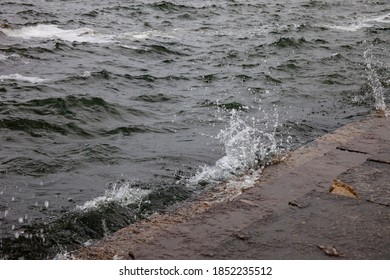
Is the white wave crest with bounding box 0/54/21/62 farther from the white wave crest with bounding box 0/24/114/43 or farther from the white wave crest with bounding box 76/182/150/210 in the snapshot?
the white wave crest with bounding box 76/182/150/210

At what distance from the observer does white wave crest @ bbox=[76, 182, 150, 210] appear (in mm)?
4102

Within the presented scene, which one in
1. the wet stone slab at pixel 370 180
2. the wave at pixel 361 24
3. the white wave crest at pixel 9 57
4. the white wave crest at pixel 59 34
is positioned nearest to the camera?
the wet stone slab at pixel 370 180

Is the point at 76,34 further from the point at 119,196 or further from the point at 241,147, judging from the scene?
the point at 119,196

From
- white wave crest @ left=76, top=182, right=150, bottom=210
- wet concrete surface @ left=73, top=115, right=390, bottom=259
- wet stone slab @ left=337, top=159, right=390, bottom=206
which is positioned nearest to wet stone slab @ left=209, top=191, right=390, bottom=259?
wet concrete surface @ left=73, top=115, right=390, bottom=259

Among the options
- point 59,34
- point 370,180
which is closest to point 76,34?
point 59,34

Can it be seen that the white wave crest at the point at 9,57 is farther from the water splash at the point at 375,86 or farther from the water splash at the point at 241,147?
the water splash at the point at 375,86

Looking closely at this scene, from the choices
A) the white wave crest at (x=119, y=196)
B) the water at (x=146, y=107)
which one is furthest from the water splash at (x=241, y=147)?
the white wave crest at (x=119, y=196)

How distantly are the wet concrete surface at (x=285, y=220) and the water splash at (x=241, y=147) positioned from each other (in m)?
0.37

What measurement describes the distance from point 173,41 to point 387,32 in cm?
710

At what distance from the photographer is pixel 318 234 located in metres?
2.86

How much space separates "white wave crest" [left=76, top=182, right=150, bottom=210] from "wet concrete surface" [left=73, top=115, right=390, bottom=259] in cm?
50

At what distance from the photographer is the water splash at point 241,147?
4.60 m

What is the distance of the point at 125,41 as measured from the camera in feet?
38.5

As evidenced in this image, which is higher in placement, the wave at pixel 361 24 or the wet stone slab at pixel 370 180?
the wave at pixel 361 24
